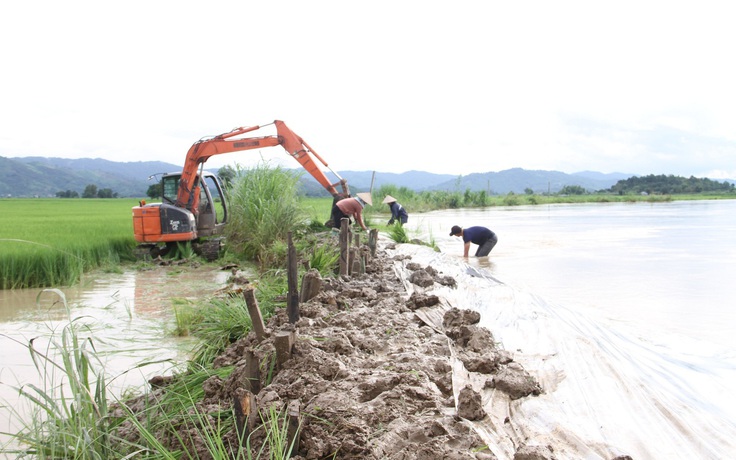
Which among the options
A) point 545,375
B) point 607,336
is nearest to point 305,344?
point 545,375

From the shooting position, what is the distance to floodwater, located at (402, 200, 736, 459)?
7.00ft

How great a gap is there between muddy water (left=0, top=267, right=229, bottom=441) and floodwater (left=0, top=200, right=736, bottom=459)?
0.06ft

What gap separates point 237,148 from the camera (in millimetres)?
9289

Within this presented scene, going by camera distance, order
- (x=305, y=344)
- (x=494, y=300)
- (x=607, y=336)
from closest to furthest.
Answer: (x=305, y=344)
(x=607, y=336)
(x=494, y=300)

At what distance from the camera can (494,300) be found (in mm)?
4699

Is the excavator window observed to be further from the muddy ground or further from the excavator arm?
the muddy ground

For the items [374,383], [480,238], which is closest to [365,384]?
[374,383]

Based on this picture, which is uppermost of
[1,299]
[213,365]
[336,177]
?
[336,177]

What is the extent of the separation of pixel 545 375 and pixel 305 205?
8.10m

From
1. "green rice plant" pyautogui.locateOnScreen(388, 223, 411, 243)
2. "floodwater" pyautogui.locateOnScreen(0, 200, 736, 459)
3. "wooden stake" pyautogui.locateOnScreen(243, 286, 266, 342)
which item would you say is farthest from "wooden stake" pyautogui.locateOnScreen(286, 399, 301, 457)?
"green rice plant" pyautogui.locateOnScreen(388, 223, 411, 243)

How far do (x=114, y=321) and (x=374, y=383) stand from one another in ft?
12.9

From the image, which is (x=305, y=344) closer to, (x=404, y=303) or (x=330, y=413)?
(x=330, y=413)

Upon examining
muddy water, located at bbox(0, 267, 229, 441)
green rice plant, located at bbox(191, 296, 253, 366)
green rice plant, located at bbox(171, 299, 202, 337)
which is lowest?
muddy water, located at bbox(0, 267, 229, 441)

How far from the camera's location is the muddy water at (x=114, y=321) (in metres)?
3.60
